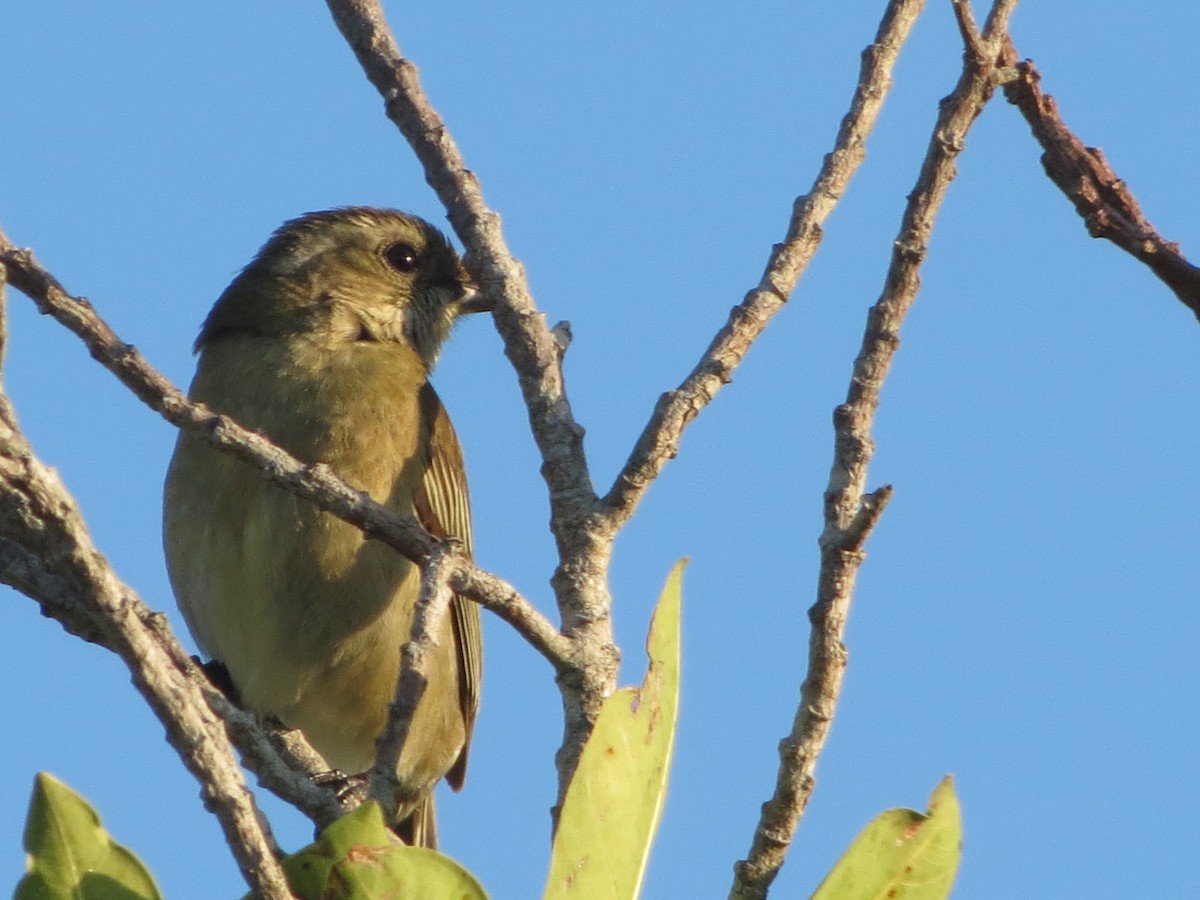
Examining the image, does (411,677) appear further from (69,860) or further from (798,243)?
(798,243)

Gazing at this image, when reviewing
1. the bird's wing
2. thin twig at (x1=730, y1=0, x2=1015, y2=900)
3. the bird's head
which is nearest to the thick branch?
thin twig at (x1=730, y1=0, x2=1015, y2=900)

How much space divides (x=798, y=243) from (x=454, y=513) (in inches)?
105

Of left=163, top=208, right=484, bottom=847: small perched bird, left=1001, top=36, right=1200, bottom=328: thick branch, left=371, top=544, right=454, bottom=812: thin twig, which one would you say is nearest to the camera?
left=1001, top=36, right=1200, bottom=328: thick branch

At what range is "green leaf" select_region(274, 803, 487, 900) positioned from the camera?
2307 millimetres

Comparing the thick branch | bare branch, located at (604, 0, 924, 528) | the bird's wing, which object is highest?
the bird's wing

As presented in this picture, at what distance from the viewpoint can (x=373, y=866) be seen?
2.32 m

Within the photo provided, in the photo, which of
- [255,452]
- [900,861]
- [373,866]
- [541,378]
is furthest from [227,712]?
[900,861]

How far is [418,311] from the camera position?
6645 millimetres

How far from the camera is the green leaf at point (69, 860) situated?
2293 mm

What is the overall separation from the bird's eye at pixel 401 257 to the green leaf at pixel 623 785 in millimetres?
4271

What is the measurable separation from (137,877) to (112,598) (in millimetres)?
418

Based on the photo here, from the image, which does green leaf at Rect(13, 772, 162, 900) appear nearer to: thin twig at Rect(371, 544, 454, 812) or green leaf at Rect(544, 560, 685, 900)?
thin twig at Rect(371, 544, 454, 812)

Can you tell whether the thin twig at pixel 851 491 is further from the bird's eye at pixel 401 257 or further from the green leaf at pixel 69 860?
the bird's eye at pixel 401 257

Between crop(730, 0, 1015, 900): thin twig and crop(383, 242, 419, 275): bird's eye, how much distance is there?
154 inches
